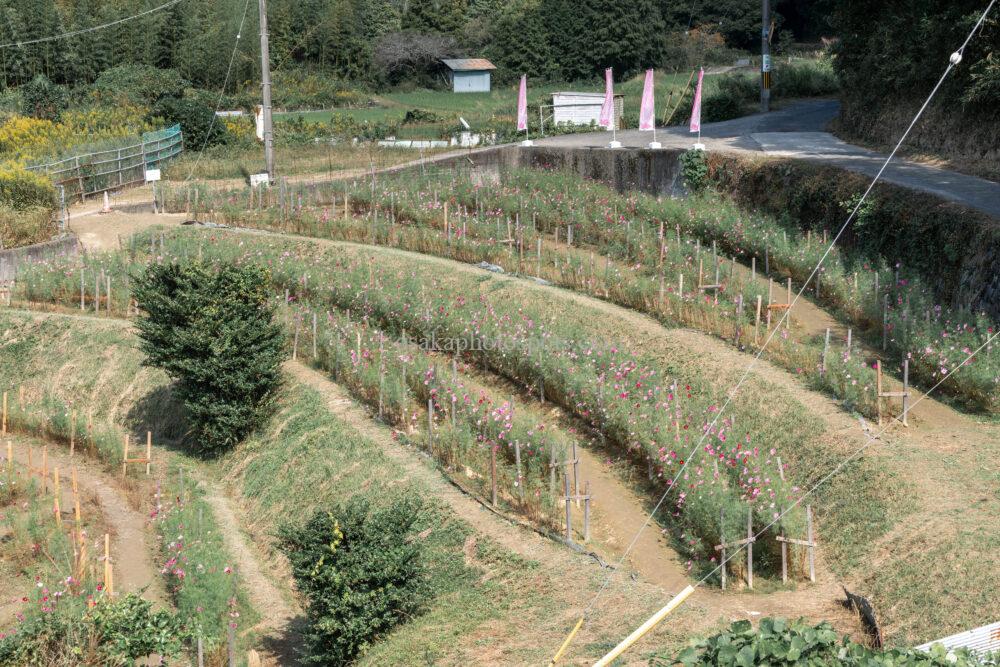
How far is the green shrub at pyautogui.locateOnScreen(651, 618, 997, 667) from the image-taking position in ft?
31.6

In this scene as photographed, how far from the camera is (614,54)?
55.1 m

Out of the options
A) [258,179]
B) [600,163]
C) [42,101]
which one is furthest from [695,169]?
[42,101]

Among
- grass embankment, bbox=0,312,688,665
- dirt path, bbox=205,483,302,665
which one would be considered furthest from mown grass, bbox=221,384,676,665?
dirt path, bbox=205,483,302,665

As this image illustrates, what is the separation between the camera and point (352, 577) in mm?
13297

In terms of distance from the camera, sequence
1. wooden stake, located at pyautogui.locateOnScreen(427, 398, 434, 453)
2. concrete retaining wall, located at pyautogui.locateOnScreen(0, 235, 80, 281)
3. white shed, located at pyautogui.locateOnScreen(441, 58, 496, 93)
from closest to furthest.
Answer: wooden stake, located at pyautogui.locateOnScreen(427, 398, 434, 453), concrete retaining wall, located at pyautogui.locateOnScreen(0, 235, 80, 281), white shed, located at pyautogui.locateOnScreen(441, 58, 496, 93)

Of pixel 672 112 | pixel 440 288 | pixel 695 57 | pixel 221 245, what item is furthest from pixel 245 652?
pixel 695 57

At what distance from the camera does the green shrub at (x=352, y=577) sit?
13234mm

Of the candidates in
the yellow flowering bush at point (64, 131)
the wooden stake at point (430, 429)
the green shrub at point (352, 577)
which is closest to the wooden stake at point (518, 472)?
the wooden stake at point (430, 429)

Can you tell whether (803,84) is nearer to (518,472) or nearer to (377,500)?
(518,472)

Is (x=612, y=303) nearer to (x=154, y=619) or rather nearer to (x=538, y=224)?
(x=538, y=224)

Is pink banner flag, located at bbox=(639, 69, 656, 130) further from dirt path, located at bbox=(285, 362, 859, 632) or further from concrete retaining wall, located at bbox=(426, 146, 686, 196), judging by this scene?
dirt path, located at bbox=(285, 362, 859, 632)

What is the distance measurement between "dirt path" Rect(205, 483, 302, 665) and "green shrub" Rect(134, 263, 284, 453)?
5.89 feet

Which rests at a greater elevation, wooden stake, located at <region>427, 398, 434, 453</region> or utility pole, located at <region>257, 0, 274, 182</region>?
utility pole, located at <region>257, 0, 274, 182</region>

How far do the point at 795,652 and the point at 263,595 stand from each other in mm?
7949
